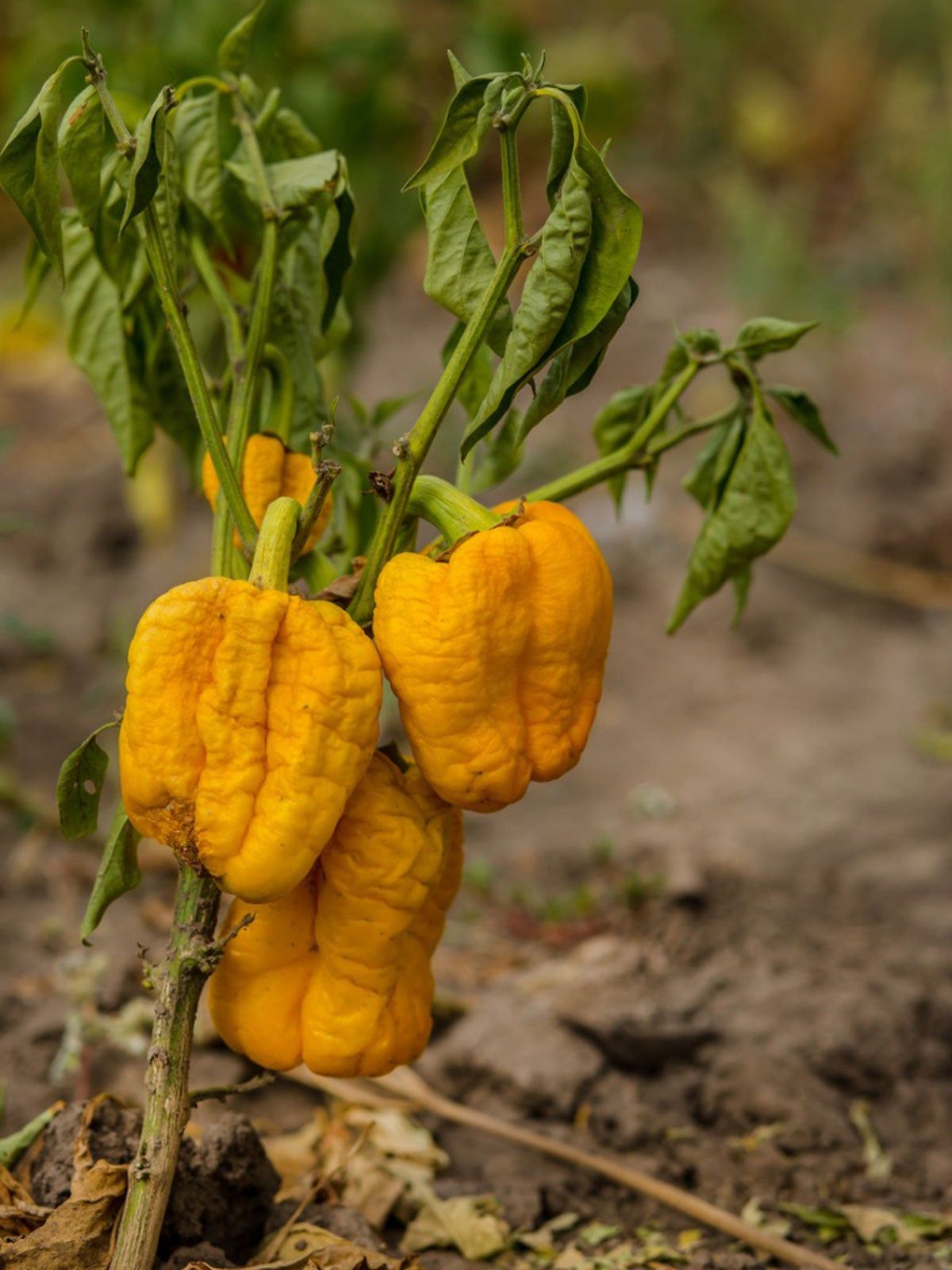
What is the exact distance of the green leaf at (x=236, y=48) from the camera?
1651 mm

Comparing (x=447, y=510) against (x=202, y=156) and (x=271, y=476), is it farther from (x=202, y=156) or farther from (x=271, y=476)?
(x=202, y=156)

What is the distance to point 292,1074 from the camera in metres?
2.21

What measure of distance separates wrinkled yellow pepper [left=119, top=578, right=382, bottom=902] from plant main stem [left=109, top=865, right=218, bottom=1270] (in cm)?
12

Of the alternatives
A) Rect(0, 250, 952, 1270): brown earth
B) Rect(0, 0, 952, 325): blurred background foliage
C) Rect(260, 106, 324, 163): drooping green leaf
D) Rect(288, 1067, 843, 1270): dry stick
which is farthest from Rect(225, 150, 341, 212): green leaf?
Rect(0, 0, 952, 325): blurred background foliage

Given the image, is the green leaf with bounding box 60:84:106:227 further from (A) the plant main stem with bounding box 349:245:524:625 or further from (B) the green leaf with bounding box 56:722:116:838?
(B) the green leaf with bounding box 56:722:116:838

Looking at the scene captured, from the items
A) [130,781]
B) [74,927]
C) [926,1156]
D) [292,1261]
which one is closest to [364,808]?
[130,781]

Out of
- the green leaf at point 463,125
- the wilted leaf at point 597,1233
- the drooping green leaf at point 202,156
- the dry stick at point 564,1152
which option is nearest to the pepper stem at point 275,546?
the green leaf at point 463,125

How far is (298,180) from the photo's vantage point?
1.55m

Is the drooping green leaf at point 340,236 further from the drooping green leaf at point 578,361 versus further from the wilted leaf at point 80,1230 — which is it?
the wilted leaf at point 80,1230

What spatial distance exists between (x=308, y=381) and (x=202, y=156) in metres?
0.29

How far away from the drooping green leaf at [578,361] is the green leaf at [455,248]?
0.08 m

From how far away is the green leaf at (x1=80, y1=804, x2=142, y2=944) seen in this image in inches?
58.3

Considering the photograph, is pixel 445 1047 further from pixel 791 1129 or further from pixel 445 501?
pixel 445 501

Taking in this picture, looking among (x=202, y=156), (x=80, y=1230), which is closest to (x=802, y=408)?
(x=202, y=156)
